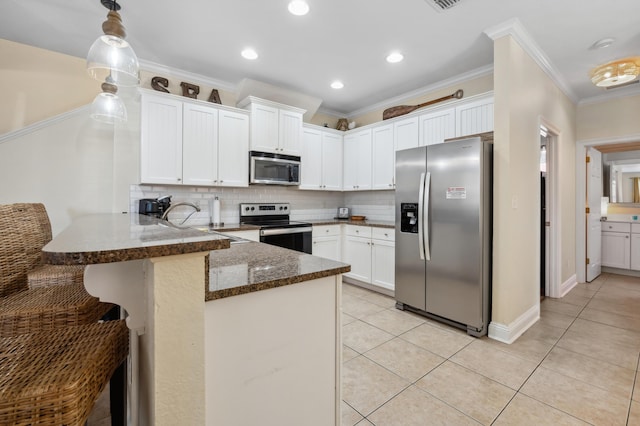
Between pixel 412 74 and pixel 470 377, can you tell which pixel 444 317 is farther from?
pixel 412 74

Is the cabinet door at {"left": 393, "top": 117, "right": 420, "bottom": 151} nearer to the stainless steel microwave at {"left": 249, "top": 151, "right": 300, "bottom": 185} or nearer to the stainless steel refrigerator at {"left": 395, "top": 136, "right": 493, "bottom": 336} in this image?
the stainless steel refrigerator at {"left": 395, "top": 136, "right": 493, "bottom": 336}

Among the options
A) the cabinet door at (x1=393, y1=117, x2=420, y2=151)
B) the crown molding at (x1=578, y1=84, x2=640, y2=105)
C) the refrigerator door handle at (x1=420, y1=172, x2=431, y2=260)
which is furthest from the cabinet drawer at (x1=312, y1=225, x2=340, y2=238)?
the crown molding at (x1=578, y1=84, x2=640, y2=105)

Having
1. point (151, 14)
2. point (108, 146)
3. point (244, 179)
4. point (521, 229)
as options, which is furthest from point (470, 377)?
point (108, 146)

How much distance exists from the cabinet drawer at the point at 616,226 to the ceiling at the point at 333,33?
2938 millimetres

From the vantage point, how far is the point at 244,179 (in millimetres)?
3730

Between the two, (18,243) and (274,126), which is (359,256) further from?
(18,243)

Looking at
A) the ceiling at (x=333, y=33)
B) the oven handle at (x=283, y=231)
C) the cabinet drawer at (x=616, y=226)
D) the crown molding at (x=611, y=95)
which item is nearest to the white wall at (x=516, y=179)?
the ceiling at (x=333, y=33)

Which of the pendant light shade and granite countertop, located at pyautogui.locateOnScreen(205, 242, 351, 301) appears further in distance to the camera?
the pendant light shade

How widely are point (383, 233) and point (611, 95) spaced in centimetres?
367

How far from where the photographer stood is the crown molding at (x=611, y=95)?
3.77 m

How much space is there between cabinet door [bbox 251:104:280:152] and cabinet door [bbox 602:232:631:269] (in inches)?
232

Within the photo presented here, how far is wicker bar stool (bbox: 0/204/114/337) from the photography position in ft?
4.06

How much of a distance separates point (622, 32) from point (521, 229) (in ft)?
6.40

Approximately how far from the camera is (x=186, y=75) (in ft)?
11.5
